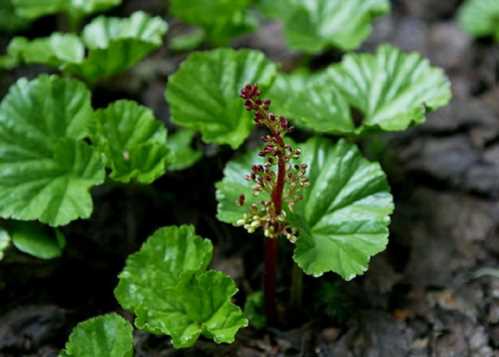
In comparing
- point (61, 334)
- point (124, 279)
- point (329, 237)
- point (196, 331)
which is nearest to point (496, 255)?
point (329, 237)

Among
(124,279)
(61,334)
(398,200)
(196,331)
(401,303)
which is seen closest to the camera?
(196,331)

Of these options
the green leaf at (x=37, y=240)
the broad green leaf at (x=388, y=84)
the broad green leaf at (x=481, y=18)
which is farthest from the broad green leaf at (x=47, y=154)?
the broad green leaf at (x=481, y=18)

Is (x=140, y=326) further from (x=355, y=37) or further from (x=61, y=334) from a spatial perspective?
(x=355, y=37)

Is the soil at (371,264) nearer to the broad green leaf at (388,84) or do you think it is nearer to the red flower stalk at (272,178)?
the broad green leaf at (388,84)

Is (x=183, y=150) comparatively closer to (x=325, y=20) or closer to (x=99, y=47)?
(x=99, y=47)

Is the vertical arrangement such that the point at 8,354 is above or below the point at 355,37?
below

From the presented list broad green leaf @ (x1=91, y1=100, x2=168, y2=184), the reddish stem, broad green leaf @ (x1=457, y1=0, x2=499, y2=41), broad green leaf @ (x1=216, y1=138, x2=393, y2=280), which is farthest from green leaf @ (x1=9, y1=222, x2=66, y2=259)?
broad green leaf @ (x1=457, y1=0, x2=499, y2=41)

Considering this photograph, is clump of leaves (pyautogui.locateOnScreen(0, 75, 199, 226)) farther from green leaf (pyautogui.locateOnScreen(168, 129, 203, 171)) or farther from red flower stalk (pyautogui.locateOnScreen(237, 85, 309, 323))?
red flower stalk (pyautogui.locateOnScreen(237, 85, 309, 323))
